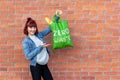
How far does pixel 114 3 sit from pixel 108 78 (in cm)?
128

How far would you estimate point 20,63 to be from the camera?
6.46 metres

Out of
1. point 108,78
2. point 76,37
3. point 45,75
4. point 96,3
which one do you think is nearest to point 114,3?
point 96,3

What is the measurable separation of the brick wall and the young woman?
14.1 inches

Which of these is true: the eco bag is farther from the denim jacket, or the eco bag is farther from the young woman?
the denim jacket

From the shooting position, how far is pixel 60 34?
19.8ft

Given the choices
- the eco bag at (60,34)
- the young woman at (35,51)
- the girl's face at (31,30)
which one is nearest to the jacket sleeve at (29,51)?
the young woman at (35,51)

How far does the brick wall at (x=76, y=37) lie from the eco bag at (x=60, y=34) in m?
0.31

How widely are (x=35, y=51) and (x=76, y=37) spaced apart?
2.85 ft

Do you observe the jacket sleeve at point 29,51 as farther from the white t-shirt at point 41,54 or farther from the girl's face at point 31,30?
the girl's face at point 31,30

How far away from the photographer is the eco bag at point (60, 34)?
605cm

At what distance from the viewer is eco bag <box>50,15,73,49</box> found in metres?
6.05

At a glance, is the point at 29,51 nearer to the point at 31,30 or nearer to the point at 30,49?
the point at 30,49

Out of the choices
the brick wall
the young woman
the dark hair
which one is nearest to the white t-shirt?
the young woman

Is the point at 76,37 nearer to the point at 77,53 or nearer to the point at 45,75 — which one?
the point at 77,53
